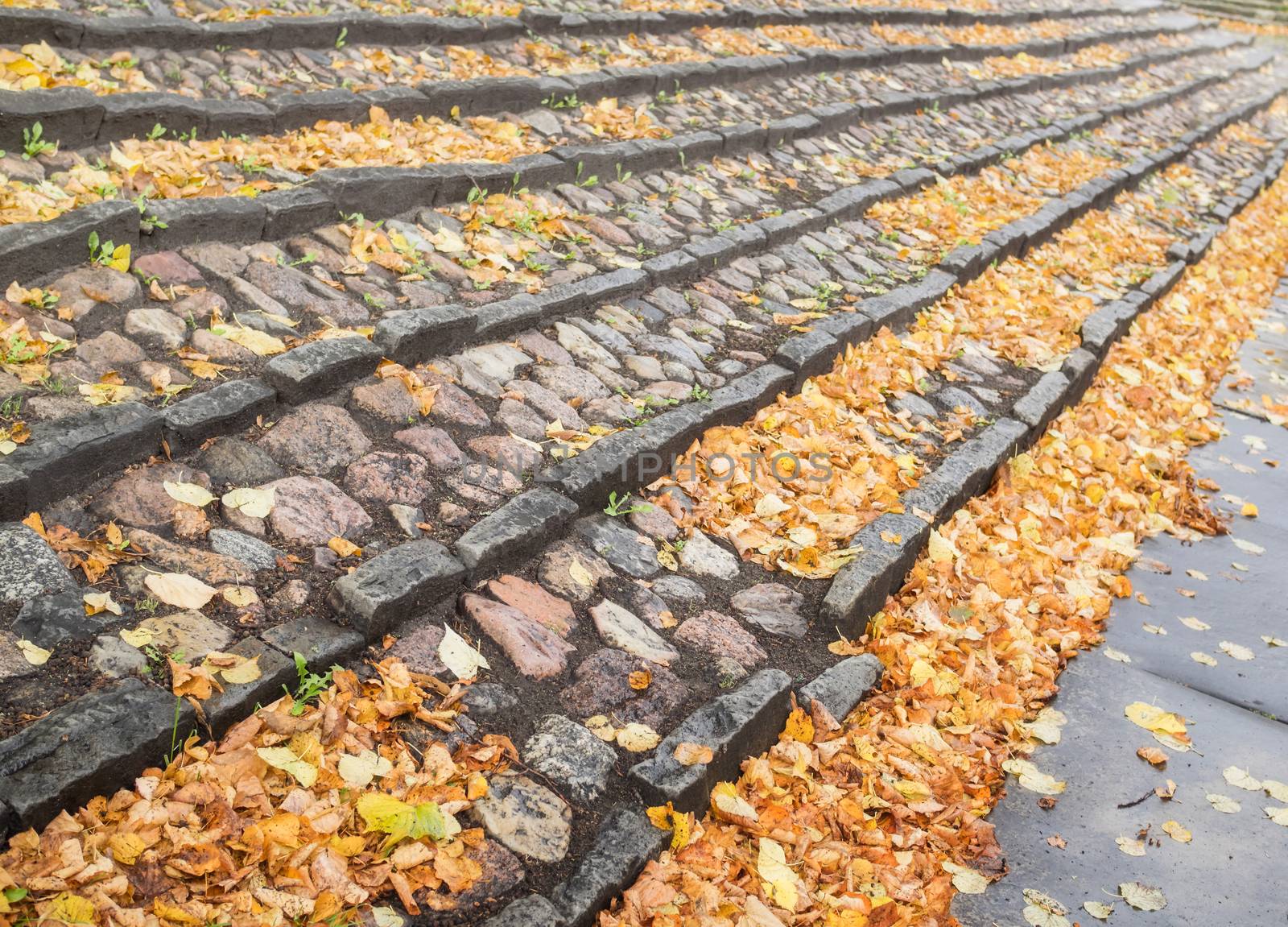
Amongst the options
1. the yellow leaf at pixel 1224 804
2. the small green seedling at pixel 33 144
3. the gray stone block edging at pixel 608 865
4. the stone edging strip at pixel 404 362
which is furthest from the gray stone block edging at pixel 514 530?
the small green seedling at pixel 33 144

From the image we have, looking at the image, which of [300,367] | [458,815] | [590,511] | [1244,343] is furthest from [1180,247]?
[458,815]

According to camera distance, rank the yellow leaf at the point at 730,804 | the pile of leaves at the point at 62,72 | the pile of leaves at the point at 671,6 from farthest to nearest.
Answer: the pile of leaves at the point at 671,6 < the pile of leaves at the point at 62,72 < the yellow leaf at the point at 730,804

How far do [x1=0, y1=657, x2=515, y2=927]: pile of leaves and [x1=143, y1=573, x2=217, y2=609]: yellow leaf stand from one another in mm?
376

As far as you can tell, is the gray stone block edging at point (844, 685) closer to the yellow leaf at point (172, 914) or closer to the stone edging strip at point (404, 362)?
the stone edging strip at point (404, 362)

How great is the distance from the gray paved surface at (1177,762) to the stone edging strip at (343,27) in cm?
479

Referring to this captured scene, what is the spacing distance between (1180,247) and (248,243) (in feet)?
21.7

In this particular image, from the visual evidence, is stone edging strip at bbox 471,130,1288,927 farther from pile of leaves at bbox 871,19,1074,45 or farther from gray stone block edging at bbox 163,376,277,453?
pile of leaves at bbox 871,19,1074,45

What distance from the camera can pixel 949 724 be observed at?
3033 millimetres

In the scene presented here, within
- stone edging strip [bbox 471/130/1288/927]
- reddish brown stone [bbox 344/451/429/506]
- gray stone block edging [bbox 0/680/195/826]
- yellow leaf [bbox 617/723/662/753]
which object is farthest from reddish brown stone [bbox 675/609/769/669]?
gray stone block edging [bbox 0/680/195/826]

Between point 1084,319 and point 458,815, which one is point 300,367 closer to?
point 458,815

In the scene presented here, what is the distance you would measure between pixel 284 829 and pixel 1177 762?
8.26ft

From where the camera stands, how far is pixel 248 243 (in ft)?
12.9

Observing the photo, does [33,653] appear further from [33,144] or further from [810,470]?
[810,470]

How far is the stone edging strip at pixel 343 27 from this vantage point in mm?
4586
